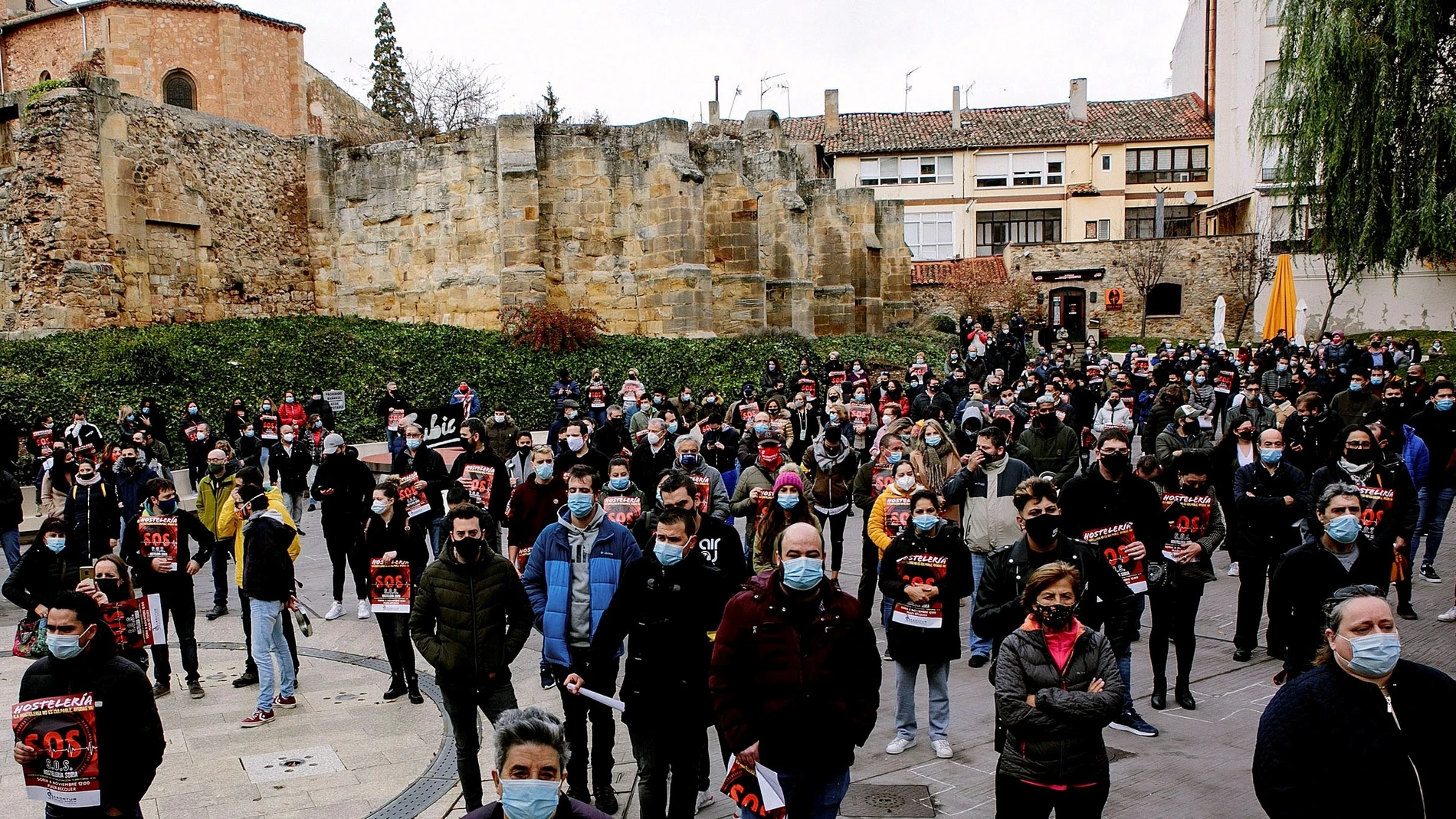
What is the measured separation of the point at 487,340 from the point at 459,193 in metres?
4.80

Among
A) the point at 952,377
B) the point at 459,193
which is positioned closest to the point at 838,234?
the point at 459,193

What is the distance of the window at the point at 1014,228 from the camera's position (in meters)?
49.6

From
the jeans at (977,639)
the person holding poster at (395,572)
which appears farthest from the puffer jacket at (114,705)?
the jeans at (977,639)

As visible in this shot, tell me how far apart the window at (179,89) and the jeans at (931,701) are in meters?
38.5

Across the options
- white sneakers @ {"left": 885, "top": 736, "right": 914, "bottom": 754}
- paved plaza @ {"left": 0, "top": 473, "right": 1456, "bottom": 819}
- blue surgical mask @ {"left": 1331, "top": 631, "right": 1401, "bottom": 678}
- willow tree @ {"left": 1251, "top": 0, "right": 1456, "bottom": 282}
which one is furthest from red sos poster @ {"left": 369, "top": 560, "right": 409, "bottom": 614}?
willow tree @ {"left": 1251, "top": 0, "right": 1456, "bottom": 282}

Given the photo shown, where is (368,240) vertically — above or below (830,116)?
below

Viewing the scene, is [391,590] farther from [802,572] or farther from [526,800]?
[526,800]

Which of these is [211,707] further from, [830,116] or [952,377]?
[830,116]

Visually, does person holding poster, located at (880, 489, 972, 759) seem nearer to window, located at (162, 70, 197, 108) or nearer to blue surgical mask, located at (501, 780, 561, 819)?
blue surgical mask, located at (501, 780, 561, 819)

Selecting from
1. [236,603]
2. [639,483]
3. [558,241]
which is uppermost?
[558,241]

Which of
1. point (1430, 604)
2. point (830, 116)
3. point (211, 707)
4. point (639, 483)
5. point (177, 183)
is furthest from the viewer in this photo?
point (830, 116)

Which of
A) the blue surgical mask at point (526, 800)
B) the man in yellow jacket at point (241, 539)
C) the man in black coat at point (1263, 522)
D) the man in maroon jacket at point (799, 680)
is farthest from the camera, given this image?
the man in yellow jacket at point (241, 539)

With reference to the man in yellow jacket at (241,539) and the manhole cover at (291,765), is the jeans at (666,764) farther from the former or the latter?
the man in yellow jacket at (241,539)

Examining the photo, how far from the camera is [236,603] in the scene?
1123 cm
